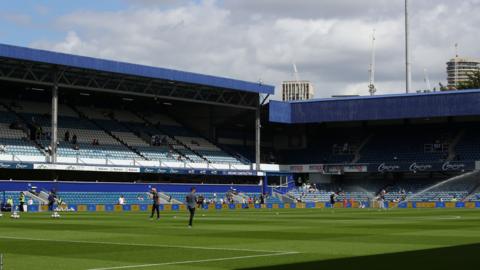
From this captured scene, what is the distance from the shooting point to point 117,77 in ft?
272

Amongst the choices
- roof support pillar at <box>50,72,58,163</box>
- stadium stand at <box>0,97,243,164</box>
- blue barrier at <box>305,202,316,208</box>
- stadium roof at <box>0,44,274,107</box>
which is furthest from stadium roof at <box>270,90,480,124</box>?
roof support pillar at <box>50,72,58,163</box>

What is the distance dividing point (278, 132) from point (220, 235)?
264ft

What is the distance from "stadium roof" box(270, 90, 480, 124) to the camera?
92312 millimetres

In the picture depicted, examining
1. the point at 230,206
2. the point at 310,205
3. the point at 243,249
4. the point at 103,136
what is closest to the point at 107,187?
the point at 103,136

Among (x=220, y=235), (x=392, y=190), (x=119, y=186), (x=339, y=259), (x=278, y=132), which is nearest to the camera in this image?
(x=339, y=259)

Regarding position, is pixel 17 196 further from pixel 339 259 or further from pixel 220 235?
pixel 339 259

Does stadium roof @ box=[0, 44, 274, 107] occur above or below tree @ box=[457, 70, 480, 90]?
below

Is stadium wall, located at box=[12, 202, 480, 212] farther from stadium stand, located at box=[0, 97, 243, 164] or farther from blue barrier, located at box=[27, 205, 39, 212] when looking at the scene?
stadium stand, located at box=[0, 97, 243, 164]

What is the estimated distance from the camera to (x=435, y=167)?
3743 inches

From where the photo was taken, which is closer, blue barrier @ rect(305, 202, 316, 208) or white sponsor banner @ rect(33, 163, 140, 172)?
white sponsor banner @ rect(33, 163, 140, 172)

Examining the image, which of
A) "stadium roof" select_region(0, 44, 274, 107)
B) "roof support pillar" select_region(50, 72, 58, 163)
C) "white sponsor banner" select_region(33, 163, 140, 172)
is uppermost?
"stadium roof" select_region(0, 44, 274, 107)

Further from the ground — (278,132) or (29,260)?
(278,132)

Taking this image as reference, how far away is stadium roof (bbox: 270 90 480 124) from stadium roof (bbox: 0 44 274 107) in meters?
7.03

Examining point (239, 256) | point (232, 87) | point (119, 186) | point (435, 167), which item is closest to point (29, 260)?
point (239, 256)
